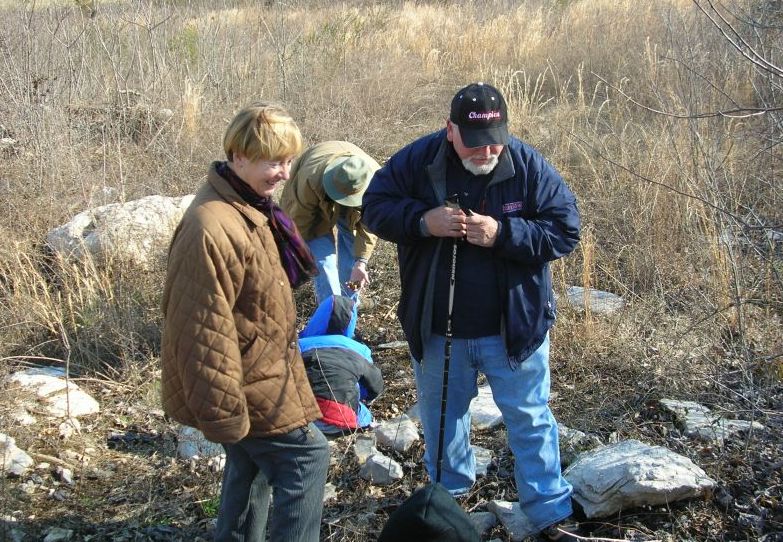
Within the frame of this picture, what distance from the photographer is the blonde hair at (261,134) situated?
2428 millimetres

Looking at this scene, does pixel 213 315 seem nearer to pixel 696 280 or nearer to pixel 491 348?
pixel 491 348

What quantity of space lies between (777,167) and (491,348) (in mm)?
3366

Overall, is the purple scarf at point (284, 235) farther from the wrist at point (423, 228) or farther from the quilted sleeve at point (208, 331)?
the wrist at point (423, 228)

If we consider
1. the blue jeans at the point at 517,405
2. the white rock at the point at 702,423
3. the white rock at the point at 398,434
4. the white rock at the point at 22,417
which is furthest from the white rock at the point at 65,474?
the white rock at the point at 702,423

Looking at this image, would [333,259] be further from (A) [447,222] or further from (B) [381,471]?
(A) [447,222]

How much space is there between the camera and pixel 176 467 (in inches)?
154

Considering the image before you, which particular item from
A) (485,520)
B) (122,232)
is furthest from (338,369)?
(122,232)

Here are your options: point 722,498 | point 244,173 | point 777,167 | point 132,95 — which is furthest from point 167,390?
point 132,95

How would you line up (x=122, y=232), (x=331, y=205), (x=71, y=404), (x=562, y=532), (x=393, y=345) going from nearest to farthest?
(x=562, y=532), (x=71, y=404), (x=331, y=205), (x=393, y=345), (x=122, y=232)

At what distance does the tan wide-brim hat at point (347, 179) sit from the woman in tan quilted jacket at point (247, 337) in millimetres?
1728

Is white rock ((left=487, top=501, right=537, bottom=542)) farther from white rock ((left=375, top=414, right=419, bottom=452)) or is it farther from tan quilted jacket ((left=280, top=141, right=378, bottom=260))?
tan quilted jacket ((left=280, top=141, right=378, bottom=260))

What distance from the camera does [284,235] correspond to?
270 centimetres

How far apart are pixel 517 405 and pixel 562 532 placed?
568 mm

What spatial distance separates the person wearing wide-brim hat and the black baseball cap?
5.37ft
